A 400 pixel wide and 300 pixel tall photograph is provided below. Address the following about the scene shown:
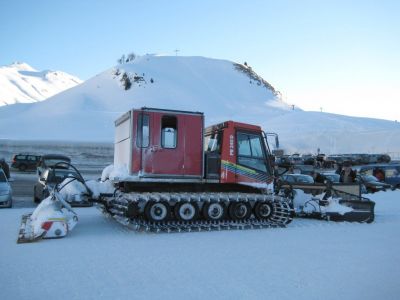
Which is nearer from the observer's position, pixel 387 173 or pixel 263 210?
pixel 263 210

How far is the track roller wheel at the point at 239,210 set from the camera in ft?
34.9

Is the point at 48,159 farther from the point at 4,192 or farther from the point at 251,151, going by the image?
the point at 251,151

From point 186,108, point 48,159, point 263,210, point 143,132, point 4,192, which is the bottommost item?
point 263,210

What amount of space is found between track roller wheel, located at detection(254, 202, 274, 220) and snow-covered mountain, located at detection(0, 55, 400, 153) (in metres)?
55.6

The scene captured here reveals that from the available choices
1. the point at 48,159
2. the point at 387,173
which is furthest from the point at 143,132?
the point at 387,173

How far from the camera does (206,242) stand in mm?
8750

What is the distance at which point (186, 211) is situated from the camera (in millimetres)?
10227

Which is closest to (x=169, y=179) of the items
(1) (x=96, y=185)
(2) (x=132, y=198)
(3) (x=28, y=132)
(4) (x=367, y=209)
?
(2) (x=132, y=198)

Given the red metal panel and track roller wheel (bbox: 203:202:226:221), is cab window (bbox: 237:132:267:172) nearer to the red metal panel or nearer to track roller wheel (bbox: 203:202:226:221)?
the red metal panel

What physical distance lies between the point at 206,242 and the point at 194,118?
10.1 ft

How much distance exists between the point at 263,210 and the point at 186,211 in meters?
2.10

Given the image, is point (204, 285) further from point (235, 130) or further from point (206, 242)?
point (235, 130)

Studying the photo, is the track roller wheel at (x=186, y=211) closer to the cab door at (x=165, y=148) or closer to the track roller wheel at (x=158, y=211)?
the track roller wheel at (x=158, y=211)

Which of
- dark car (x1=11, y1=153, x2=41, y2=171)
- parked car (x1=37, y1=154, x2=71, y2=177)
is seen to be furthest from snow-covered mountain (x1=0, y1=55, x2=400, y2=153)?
parked car (x1=37, y1=154, x2=71, y2=177)
